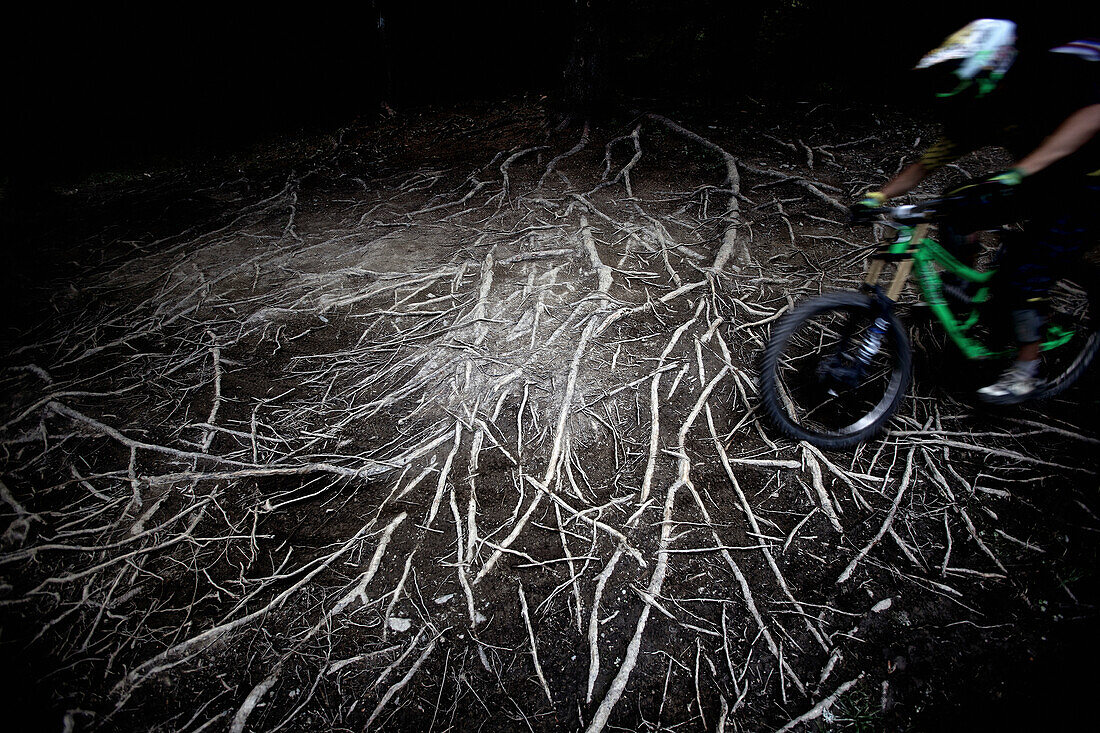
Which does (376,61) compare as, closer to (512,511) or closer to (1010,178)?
(512,511)

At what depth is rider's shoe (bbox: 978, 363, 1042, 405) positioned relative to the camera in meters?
2.24

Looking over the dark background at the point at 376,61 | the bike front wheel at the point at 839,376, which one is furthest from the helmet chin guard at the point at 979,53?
the dark background at the point at 376,61

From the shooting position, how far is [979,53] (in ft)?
5.87

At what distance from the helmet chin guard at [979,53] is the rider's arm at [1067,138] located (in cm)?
34

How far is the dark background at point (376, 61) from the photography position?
587 cm

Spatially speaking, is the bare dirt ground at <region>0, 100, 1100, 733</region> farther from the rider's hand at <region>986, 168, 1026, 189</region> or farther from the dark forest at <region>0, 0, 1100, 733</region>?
the rider's hand at <region>986, 168, 1026, 189</region>

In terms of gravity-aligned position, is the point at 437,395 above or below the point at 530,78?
below

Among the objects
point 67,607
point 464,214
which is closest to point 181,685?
point 67,607

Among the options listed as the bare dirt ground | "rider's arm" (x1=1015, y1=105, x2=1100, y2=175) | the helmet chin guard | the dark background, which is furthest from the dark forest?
the dark background

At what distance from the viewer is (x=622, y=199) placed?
446 cm

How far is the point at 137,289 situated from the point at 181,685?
11.8 feet

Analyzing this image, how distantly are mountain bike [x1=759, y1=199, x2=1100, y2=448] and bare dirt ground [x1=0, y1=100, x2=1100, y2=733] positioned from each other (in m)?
0.20

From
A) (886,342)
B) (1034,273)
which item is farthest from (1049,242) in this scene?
(886,342)

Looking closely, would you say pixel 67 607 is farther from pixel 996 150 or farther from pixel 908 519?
pixel 996 150
